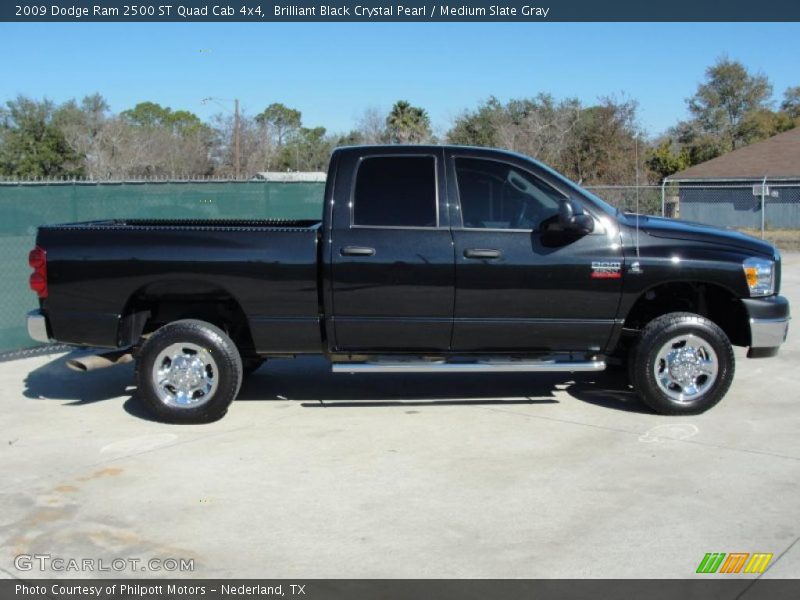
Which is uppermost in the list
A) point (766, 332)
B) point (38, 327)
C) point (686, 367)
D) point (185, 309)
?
point (185, 309)

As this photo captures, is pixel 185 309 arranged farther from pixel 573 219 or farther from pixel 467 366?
pixel 573 219


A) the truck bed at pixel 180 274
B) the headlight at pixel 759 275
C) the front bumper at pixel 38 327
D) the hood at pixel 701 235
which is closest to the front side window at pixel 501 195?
the hood at pixel 701 235

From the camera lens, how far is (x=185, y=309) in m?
7.16

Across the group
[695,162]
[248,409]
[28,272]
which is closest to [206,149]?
[695,162]

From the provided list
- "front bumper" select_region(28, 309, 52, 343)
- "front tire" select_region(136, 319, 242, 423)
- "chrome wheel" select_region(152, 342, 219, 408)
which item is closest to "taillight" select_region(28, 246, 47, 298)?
"front bumper" select_region(28, 309, 52, 343)

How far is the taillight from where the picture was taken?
6.77 metres

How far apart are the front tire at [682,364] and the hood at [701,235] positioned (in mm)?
621

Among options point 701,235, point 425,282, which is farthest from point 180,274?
point 701,235

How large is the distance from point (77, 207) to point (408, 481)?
7.02 m

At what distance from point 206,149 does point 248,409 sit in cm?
5466

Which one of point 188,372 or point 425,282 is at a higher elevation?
point 425,282

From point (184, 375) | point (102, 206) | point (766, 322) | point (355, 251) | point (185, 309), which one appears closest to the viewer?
point (355, 251)

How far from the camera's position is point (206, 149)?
59.4m

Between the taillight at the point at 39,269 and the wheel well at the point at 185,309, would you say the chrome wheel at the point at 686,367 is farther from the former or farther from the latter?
the taillight at the point at 39,269
